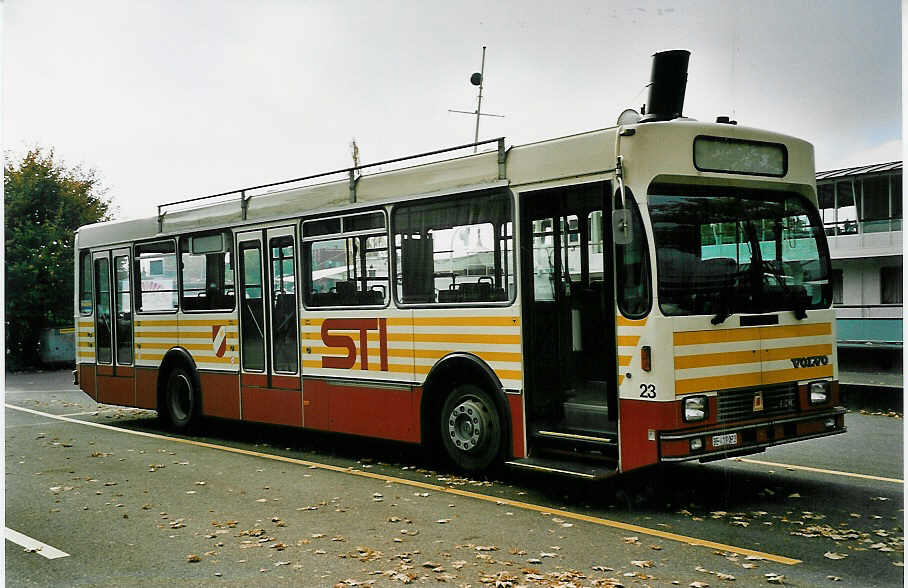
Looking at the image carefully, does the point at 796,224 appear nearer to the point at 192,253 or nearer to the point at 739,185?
the point at 739,185

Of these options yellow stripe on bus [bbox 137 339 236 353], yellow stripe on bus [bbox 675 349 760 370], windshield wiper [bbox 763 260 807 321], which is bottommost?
yellow stripe on bus [bbox 675 349 760 370]

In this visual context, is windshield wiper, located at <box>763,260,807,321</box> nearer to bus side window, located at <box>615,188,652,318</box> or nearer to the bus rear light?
bus side window, located at <box>615,188,652,318</box>

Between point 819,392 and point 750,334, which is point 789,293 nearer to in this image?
point 750,334

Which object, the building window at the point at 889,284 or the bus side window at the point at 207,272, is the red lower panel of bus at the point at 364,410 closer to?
the bus side window at the point at 207,272

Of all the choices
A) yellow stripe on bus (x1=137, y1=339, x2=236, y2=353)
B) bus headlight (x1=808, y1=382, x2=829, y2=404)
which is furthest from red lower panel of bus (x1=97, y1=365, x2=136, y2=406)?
bus headlight (x1=808, y1=382, x2=829, y2=404)

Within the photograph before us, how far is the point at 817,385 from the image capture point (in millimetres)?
Answer: 8172

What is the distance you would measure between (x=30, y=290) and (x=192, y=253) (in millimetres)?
16525

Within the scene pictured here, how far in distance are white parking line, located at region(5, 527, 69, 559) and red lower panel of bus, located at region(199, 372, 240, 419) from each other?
4.85m

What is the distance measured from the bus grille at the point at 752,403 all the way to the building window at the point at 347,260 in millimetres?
3846

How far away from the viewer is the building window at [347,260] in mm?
10125

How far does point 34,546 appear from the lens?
7078mm

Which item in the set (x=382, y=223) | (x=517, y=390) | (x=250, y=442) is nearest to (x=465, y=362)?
(x=517, y=390)

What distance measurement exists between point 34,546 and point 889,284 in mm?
21870

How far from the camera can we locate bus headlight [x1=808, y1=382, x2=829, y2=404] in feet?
26.7
